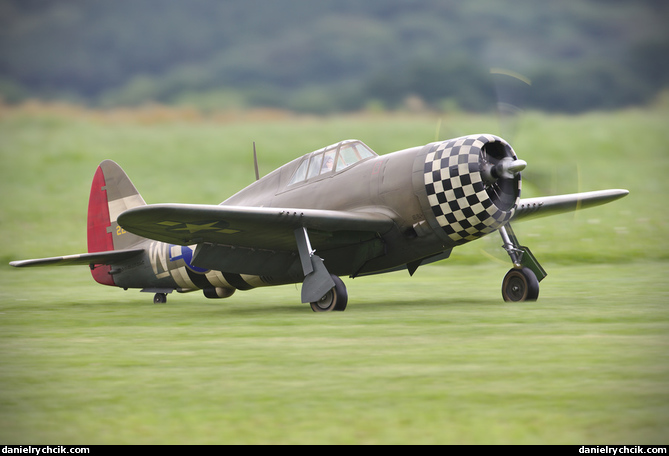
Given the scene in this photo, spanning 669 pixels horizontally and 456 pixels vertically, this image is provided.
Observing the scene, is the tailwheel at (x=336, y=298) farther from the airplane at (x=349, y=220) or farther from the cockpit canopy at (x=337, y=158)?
the cockpit canopy at (x=337, y=158)

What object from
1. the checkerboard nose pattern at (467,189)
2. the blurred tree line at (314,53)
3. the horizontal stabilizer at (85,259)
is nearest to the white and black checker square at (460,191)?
the checkerboard nose pattern at (467,189)

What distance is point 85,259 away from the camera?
42.1 feet

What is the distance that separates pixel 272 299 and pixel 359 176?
3.25 meters

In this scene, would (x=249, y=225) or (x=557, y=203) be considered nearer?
(x=249, y=225)

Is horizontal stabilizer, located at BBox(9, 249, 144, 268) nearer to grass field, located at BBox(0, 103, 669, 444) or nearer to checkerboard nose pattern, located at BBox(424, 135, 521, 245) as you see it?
grass field, located at BBox(0, 103, 669, 444)

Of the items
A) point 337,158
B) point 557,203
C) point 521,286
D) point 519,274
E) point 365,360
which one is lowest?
point 365,360

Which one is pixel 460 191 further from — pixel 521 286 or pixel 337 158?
pixel 337 158

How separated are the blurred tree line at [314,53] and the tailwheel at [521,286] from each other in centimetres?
989

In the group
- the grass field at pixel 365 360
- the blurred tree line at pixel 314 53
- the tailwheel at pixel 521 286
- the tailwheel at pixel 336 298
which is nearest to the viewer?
the grass field at pixel 365 360

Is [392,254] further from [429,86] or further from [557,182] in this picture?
[429,86]

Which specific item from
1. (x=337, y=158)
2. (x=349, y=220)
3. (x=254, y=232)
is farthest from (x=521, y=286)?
(x=254, y=232)

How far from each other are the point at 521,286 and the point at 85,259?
7201 millimetres

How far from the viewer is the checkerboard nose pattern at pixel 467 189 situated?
9.98 m

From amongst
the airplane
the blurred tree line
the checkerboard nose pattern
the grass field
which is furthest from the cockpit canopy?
the blurred tree line
